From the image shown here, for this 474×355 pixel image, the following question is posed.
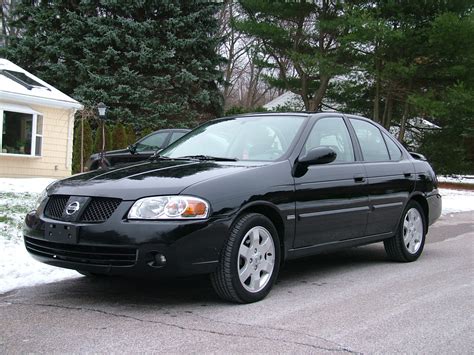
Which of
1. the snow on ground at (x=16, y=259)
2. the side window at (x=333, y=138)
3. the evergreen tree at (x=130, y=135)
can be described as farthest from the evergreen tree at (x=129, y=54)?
the side window at (x=333, y=138)

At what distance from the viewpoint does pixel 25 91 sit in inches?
707

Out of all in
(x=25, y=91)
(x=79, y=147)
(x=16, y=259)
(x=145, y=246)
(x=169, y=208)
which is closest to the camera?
(x=145, y=246)

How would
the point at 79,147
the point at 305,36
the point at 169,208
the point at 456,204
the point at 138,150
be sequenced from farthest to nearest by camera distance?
the point at 305,36 < the point at 79,147 < the point at 456,204 < the point at 138,150 < the point at 169,208

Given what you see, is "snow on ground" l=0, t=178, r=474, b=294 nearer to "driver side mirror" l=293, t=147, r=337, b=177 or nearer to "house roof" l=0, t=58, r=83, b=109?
"driver side mirror" l=293, t=147, r=337, b=177

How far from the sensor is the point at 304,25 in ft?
83.9

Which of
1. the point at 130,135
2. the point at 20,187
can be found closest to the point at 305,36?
the point at 130,135

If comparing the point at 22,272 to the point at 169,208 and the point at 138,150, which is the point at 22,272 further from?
the point at 138,150

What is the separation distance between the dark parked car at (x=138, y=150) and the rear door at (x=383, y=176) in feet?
16.9

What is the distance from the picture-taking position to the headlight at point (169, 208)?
4297 millimetres

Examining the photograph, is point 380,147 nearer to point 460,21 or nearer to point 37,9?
point 460,21

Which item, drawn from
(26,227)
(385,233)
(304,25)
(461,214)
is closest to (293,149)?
(385,233)

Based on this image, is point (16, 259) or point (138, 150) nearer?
point (16, 259)

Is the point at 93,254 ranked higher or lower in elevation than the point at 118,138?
lower

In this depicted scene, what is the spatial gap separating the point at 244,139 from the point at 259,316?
76.2 inches
